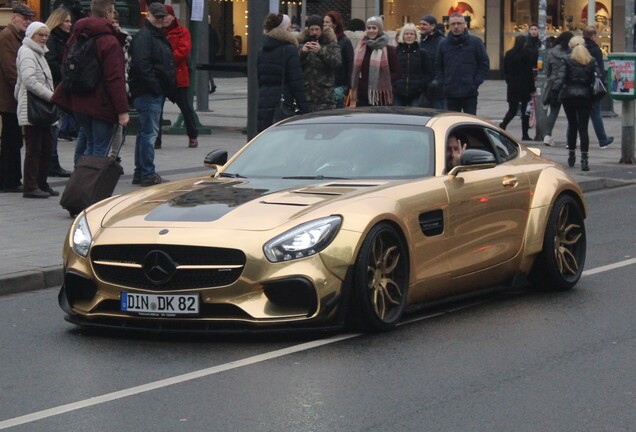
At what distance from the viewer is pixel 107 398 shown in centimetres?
691

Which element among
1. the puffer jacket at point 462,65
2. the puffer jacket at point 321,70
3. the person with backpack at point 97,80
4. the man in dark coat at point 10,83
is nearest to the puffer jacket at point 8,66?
the man in dark coat at point 10,83

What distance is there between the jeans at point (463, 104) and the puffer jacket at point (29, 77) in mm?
5977

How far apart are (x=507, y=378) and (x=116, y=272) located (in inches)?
92.8

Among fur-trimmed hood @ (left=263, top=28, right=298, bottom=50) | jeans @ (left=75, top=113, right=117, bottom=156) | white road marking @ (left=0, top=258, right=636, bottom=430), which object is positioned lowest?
white road marking @ (left=0, top=258, right=636, bottom=430)

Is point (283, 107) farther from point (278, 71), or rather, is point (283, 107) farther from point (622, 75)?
point (622, 75)

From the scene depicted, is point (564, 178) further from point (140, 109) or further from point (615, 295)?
point (140, 109)

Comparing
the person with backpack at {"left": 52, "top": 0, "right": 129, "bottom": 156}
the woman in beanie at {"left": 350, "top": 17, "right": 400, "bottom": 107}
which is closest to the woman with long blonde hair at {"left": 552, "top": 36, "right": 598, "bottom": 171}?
the woman in beanie at {"left": 350, "top": 17, "right": 400, "bottom": 107}

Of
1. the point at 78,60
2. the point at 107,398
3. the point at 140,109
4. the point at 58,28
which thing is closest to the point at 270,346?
the point at 107,398

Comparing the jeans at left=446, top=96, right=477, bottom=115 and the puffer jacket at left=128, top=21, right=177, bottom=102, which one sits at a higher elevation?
the puffer jacket at left=128, top=21, right=177, bottom=102

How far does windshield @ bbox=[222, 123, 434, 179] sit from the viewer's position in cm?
913

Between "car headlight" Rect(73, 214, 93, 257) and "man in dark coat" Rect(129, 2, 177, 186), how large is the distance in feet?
22.7

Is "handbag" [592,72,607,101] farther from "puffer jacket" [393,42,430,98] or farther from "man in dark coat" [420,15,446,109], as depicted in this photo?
"puffer jacket" [393,42,430,98]

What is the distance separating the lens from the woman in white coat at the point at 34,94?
47.0 ft

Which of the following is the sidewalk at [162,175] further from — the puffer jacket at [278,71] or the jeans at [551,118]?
the puffer jacket at [278,71]
